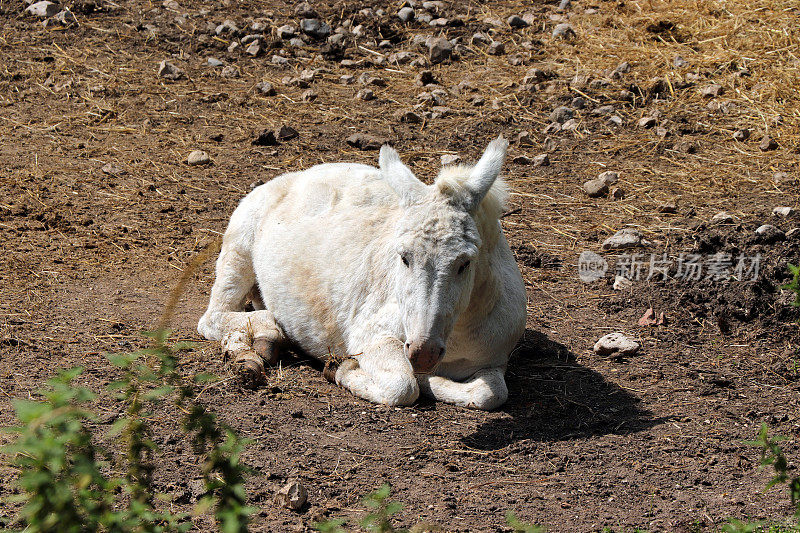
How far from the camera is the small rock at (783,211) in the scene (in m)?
7.35

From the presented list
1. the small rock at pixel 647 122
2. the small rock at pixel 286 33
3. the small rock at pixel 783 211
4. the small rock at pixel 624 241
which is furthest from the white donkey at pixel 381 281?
the small rock at pixel 286 33

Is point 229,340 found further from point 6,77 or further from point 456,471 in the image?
point 6,77

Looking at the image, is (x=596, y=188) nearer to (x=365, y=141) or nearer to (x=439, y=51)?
(x=365, y=141)

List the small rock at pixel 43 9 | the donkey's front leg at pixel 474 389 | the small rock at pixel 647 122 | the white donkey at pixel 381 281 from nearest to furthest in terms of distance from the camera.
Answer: the white donkey at pixel 381 281, the donkey's front leg at pixel 474 389, the small rock at pixel 647 122, the small rock at pixel 43 9

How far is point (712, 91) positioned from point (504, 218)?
3.42 m

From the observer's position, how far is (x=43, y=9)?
1234 cm

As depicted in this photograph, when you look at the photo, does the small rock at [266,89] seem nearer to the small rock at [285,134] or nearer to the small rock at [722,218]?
the small rock at [285,134]

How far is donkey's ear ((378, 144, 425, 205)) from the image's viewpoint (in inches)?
195

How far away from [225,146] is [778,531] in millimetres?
7374

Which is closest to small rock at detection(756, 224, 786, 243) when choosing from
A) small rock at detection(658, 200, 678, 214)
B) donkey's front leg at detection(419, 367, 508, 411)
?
small rock at detection(658, 200, 678, 214)

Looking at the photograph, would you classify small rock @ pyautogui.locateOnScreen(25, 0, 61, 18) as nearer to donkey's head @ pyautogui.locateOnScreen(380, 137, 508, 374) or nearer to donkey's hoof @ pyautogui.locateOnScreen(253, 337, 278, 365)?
donkey's hoof @ pyautogui.locateOnScreen(253, 337, 278, 365)

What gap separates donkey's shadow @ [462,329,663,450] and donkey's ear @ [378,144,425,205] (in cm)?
135

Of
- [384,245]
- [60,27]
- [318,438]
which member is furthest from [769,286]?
[60,27]

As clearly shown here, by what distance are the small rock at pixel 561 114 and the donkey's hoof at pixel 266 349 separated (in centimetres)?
527
